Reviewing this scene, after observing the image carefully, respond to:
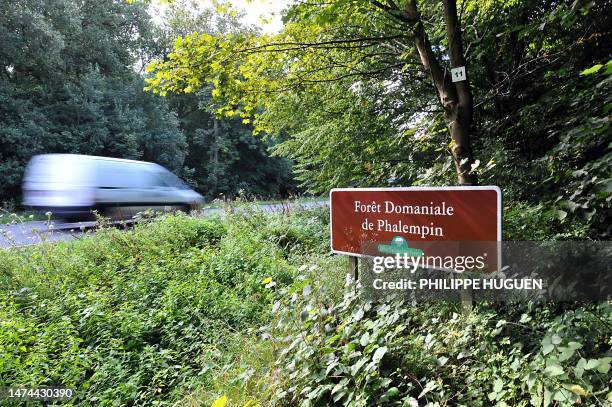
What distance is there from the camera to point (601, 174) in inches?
103

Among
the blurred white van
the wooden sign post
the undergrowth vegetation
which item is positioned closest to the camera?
the undergrowth vegetation

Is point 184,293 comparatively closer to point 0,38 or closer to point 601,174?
point 601,174

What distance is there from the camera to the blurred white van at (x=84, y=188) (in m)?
9.70

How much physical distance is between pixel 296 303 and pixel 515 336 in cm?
159

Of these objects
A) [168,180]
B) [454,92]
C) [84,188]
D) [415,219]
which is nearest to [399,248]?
[415,219]

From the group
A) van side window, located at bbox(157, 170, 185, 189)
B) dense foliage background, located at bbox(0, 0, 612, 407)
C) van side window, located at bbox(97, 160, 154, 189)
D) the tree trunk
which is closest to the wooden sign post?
dense foliage background, located at bbox(0, 0, 612, 407)

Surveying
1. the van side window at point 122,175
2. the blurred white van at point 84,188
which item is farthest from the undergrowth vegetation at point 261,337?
the van side window at point 122,175

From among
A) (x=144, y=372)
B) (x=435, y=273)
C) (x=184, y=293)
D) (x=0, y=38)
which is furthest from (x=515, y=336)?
(x=0, y=38)

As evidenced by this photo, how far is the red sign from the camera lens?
2566 mm

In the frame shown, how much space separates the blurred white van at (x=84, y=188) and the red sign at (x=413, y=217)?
7.97 m

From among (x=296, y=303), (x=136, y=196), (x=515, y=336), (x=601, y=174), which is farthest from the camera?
(x=136, y=196)

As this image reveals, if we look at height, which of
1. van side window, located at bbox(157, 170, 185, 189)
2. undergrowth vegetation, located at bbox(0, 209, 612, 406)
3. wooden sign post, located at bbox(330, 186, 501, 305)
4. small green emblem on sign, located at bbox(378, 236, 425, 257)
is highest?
van side window, located at bbox(157, 170, 185, 189)

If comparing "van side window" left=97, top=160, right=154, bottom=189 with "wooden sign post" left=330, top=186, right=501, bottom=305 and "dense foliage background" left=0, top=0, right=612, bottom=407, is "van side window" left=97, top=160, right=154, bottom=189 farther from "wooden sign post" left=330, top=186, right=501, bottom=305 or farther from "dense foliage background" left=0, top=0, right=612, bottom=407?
"wooden sign post" left=330, top=186, right=501, bottom=305

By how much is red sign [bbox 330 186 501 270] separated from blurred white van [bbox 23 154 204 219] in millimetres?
7966
